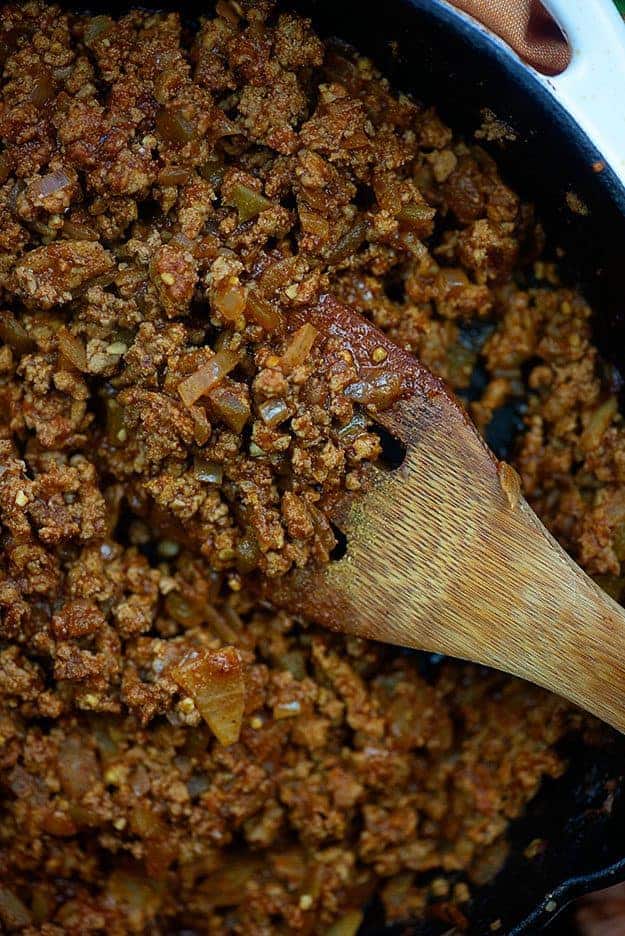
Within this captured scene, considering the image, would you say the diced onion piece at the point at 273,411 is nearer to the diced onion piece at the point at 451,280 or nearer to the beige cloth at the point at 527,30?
the diced onion piece at the point at 451,280

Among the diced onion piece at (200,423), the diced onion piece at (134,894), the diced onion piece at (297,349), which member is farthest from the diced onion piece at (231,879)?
the diced onion piece at (297,349)

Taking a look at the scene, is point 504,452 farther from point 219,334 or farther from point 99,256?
point 99,256

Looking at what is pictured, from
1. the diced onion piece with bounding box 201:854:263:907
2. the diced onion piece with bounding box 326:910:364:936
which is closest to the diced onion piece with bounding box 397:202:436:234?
the diced onion piece with bounding box 201:854:263:907

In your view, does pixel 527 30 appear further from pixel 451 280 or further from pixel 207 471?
pixel 207 471

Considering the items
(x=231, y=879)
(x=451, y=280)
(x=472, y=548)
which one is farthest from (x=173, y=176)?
(x=231, y=879)

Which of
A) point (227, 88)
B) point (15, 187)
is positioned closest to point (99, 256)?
point (15, 187)
